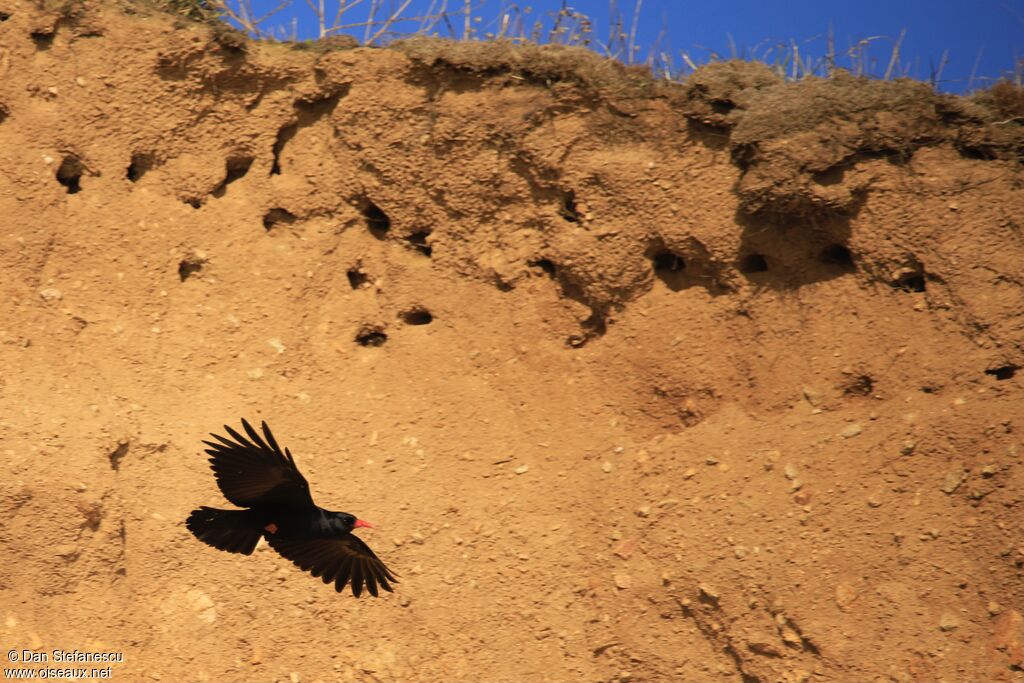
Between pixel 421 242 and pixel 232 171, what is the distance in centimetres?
104

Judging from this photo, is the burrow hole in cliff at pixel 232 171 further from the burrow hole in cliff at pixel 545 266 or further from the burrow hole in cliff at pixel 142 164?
the burrow hole in cliff at pixel 545 266

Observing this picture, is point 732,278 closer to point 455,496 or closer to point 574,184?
point 574,184

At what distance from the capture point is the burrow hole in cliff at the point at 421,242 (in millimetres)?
7254

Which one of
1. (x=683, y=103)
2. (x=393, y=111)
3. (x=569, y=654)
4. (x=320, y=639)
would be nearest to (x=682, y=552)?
(x=569, y=654)

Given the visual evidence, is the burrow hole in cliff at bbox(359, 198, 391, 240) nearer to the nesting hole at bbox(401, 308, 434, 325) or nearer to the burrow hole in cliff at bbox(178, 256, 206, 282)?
the nesting hole at bbox(401, 308, 434, 325)

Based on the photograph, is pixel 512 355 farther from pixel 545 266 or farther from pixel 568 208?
pixel 568 208

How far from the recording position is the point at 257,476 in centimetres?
562

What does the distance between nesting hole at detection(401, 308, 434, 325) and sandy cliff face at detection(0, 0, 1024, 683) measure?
16 mm

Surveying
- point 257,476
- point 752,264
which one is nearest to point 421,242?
point 752,264

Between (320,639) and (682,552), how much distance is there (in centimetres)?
169

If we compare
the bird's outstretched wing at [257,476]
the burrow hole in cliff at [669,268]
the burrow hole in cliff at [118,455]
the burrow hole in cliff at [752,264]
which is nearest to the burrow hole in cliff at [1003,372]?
the burrow hole in cliff at [752,264]

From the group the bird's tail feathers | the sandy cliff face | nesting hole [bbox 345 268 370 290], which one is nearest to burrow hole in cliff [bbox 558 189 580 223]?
the sandy cliff face

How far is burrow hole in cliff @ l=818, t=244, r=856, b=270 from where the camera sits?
686 centimetres

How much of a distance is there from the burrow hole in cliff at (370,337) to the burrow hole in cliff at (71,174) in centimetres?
157
